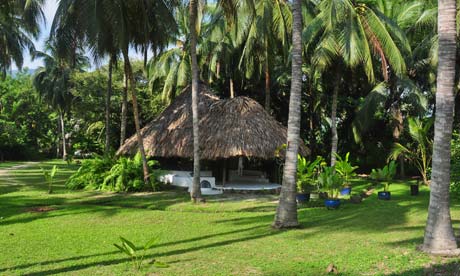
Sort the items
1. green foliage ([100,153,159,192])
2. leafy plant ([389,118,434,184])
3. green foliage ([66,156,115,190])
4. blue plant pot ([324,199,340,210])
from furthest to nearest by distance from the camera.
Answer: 1. leafy plant ([389,118,434,184])
2. green foliage ([66,156,115,190])
3. green foliage ([100,153,159,192])
4. blue plant pot ([324,199,340,210])

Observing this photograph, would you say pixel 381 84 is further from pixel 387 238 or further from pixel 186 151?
pixel 387 238

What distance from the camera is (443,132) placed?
6992 millimetres

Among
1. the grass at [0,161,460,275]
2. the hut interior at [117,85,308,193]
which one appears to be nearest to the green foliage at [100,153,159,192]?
the hut interior at [117,85,308,193]

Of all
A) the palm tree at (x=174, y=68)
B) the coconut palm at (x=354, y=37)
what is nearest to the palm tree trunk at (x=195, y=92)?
A: the coconut palm at (x=354, y=37)

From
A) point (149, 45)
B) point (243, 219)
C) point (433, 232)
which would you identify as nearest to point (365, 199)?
point (243, 219)

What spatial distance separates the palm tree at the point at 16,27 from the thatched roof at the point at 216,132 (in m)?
7.53

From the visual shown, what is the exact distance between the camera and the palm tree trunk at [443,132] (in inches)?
272

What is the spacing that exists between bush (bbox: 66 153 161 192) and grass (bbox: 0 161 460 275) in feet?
5.90

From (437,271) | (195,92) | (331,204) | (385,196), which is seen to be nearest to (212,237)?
(437,271)

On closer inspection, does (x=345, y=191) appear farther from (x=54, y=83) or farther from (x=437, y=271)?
(x=54, y=83)

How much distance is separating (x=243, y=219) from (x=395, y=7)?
1922cm

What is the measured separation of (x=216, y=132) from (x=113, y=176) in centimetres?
424

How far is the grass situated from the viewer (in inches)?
249

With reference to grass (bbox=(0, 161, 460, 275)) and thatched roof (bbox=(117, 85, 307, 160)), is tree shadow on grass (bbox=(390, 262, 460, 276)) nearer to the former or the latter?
grass (bbox=(0, 161, 460, 275))
